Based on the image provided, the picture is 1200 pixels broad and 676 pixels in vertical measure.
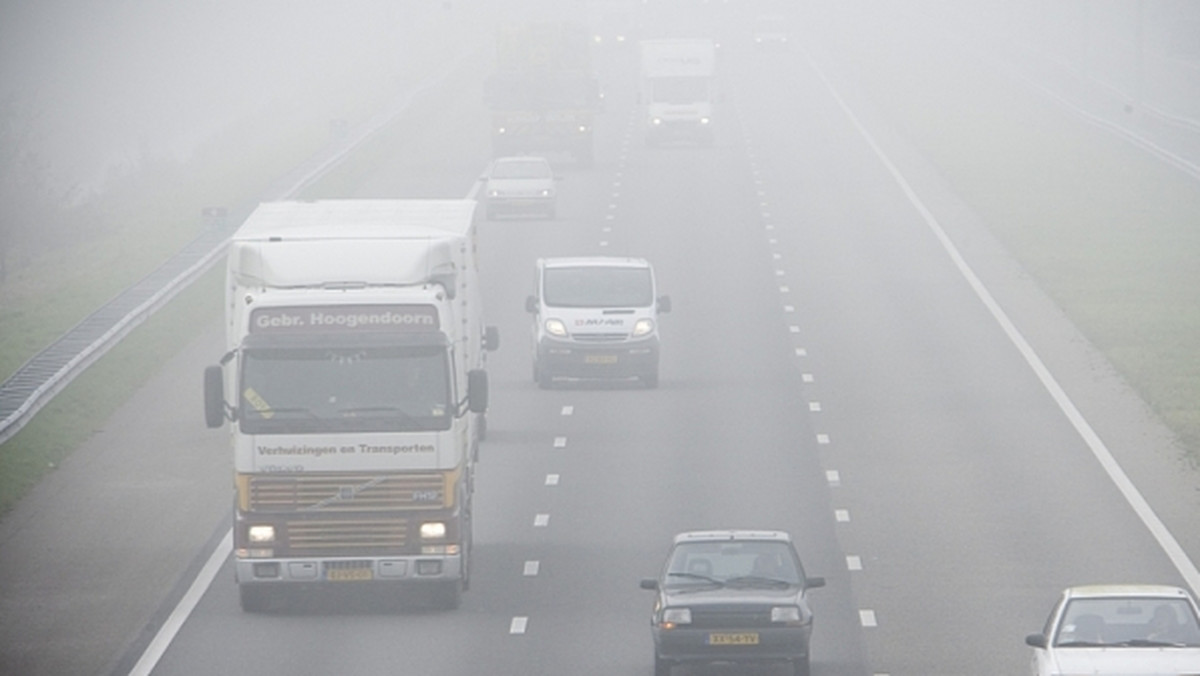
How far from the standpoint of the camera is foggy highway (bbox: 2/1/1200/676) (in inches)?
1039

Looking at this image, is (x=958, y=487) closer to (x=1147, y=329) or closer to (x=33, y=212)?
(x=1147, y=329)

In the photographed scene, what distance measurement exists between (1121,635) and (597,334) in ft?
72.6

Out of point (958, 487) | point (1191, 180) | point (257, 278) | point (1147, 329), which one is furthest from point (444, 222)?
point (1191, 180)

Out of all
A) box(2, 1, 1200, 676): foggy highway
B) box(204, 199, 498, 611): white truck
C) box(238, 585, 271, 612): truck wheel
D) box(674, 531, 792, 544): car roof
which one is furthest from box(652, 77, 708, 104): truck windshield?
box(674, 531, 792, 544): car roof

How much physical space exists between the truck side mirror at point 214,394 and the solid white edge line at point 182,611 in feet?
8.91

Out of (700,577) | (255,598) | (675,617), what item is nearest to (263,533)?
(255,598)

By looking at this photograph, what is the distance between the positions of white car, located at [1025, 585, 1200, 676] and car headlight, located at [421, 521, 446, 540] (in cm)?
712

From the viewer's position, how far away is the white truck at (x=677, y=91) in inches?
3386

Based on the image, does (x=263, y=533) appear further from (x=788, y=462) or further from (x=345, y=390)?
(x=788, y=462)

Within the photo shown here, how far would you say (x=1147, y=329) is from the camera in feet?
165

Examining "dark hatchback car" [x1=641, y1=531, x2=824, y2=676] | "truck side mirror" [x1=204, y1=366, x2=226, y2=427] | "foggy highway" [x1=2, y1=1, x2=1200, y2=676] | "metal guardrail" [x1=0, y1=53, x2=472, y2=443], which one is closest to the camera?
"dark hatchback car" [x1=641, y1=531, x2=824, y2=676]

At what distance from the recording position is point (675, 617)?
914 inches

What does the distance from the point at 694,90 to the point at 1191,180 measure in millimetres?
20817

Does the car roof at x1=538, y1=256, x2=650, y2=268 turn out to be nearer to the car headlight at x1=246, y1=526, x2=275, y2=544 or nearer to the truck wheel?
the truck wheel
